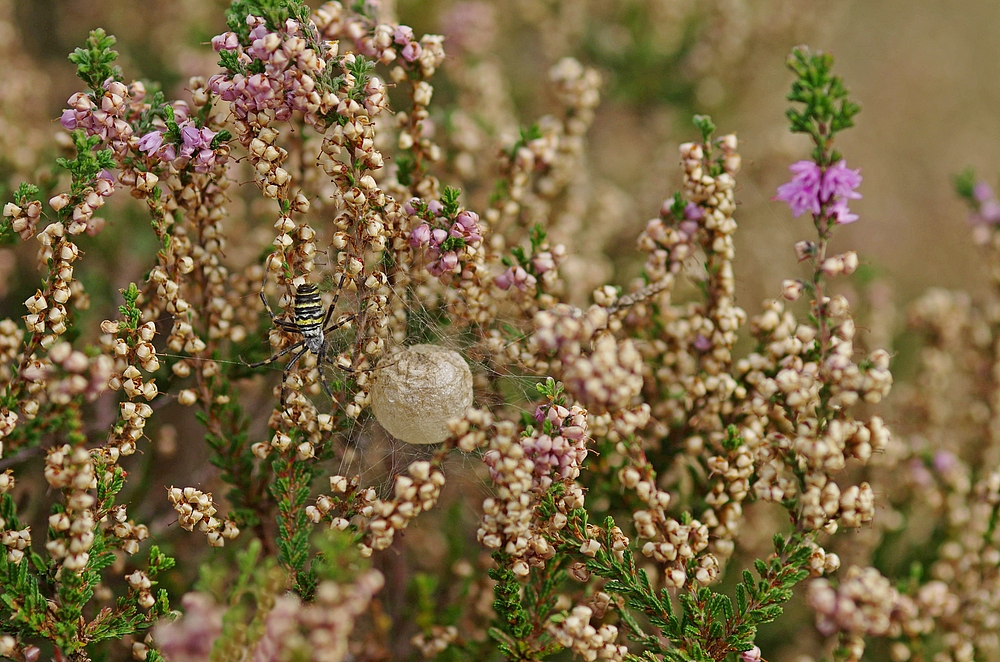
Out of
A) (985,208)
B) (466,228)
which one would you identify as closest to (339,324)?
(466,228)

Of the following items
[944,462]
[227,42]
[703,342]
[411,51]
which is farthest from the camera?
[944,462]

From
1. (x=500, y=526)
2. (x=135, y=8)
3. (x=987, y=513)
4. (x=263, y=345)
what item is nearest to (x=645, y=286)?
(x=500, y=526)

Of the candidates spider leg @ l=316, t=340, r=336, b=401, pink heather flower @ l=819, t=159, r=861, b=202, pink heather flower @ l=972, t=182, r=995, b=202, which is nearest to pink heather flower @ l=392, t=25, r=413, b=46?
spider leg @ l=316, t=340, r=336, b=401

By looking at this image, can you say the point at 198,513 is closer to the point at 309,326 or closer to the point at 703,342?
the point at 309,326

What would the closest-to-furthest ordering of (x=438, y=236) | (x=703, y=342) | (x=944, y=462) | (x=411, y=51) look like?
(x=438, y=236), (x=411, y=51), (x=703, y=342), (x=944, y=462)

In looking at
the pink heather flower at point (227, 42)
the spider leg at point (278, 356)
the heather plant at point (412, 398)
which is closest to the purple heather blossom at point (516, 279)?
the heather plant at point (412, 398)

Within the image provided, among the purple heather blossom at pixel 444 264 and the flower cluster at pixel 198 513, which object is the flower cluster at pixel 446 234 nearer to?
the purple heather blossom at pixel 444 264
